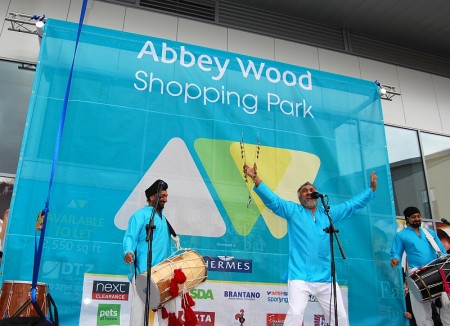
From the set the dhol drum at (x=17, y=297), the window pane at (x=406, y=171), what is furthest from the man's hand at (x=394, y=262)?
the dhol drum at (x=17, y=297)

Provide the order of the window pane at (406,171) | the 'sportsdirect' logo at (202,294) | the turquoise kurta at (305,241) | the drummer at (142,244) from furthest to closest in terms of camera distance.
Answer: the window pane at (406,171), the 'sportsdirect' logo at (202,294), the turquoise kurta at (305,241), the drummer at (142,244)

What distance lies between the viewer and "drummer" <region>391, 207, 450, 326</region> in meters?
4.06

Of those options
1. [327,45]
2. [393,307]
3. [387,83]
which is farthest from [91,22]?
[393,307]

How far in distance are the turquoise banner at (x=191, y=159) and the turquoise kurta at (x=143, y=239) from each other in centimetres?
71

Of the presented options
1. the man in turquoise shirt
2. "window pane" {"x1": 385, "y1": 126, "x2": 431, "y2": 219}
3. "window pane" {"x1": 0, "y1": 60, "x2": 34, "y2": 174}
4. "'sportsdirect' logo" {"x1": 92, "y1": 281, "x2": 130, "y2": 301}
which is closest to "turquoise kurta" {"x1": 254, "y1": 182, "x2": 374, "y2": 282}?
the man in turquoise shirt

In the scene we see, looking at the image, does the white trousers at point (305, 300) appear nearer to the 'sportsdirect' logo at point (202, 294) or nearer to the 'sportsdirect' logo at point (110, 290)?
the 'sportsdirect' logo at point (202, 294)

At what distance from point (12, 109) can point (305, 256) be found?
361 centimetres

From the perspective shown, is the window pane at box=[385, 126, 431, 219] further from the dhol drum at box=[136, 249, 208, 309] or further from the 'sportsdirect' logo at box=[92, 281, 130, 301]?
the 'sportsdirect' logo at box=[92, 281, 130, 301]

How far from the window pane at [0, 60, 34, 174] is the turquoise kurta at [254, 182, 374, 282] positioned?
2755 millimetres

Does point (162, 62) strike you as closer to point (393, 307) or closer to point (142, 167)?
point (142, 167)

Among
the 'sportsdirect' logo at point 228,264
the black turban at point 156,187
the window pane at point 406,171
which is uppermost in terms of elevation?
the window pane at point 406,171

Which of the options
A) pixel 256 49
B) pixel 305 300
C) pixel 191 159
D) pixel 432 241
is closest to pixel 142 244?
pixel 191 159

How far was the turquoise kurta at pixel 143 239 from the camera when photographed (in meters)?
3.28

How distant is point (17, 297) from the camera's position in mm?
3074
